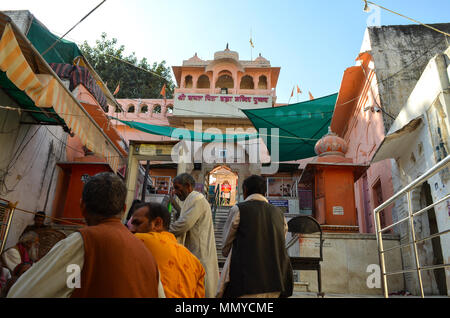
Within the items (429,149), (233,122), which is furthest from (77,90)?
(429,149)

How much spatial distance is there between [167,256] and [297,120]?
382 inches

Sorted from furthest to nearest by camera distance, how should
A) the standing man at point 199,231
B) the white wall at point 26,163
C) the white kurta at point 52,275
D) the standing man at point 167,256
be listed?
the white wall at point 26,163, the standing man at point 199,231, the standing man at point 167,256, the white kurta at point 52,275

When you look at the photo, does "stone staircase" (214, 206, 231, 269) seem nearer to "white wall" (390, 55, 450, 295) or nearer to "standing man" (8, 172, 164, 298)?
"white wall" (390, 55, 450, 295)

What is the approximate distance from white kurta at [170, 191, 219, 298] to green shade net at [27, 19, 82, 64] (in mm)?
9033

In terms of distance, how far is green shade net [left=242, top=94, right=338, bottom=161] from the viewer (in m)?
10.7

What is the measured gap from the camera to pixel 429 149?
5.98m

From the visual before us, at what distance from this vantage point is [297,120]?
10992 mm

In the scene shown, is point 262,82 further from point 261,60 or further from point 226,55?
point 226,55

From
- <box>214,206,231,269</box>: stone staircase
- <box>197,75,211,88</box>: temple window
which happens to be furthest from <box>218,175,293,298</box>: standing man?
Answer: <box>197,75,211,88</box>: temple window

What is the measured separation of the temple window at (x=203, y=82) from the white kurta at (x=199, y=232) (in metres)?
18.6

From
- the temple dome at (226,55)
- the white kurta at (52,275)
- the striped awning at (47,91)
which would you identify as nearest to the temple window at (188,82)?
the temple dome at (226,55)

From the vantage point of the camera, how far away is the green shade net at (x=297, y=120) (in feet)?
35.0

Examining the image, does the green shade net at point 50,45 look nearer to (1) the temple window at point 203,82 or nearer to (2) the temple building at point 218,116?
(2) the temple building at point 218,116

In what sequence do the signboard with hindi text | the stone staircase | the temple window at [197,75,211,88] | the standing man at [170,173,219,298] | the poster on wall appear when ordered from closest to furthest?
the standing man at [170,173,219,298]
the stone staircase
the poster on wall
the signboard with hindi text
the temple window at [197,75,211,88]
